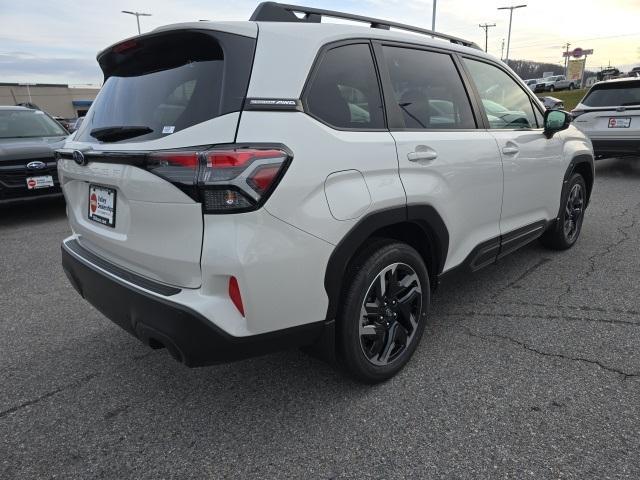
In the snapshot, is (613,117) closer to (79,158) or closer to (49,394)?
(79,158)

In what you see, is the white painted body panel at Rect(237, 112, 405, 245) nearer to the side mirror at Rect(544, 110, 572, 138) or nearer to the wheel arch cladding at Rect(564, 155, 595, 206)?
the side mirror at Rect(544, 110, 572, 138)

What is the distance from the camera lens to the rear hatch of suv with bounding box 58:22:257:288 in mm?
1865

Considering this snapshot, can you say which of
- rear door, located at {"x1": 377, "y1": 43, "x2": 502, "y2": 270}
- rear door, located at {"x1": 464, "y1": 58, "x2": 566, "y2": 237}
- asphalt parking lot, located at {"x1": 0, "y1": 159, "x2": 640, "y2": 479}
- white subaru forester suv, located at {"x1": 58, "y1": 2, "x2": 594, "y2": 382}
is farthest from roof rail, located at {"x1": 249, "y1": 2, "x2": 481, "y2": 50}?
asphalt parking lot, located at {"x1": 0, "y1": 159, "x2": 640, "y2": 479}

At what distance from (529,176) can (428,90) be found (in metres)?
1.27

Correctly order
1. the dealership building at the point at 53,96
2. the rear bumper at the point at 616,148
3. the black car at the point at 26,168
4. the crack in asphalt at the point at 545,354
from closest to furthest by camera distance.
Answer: the crack in asphalt at the point at 545,354, the black car at the point at 26,168, the rear bumper at the point at 616,148, the dealership building at the point at 53,96

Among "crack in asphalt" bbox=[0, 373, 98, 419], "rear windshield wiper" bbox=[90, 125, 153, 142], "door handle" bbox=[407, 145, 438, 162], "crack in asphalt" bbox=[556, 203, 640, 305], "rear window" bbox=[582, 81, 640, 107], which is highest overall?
"rear window" bbox=[582, 81, 640, 107]

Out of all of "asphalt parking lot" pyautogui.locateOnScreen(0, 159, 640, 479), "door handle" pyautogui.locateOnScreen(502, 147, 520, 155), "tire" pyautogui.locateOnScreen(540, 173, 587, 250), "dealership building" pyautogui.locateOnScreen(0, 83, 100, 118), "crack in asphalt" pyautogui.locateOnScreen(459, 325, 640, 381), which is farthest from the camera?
"dealership building" pyautogui.locateOnScreen(0, 83, 100, 118)

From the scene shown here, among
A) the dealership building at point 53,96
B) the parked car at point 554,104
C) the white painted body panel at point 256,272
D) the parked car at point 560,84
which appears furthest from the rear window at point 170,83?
the dealership building at point 53,96

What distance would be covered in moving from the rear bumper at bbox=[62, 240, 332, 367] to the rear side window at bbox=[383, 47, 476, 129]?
1.33 meters

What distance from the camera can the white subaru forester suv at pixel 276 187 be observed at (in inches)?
73.0

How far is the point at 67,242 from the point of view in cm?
275

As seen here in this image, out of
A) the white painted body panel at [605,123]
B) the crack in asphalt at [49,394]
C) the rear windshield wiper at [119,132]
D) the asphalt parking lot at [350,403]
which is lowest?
the crack in asphalt at [49,394]

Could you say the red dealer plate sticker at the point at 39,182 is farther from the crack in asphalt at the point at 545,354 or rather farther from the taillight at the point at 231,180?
the crack in asphalt at the point at 545,354

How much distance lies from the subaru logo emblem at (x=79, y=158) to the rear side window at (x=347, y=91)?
115cm
